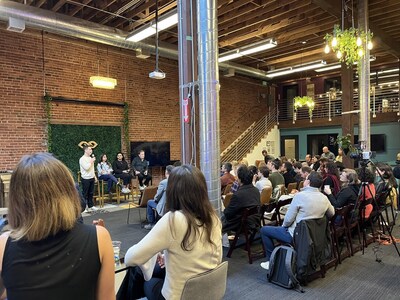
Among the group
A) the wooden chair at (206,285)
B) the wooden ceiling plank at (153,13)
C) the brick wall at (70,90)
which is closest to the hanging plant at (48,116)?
the brick wall at (70,90)

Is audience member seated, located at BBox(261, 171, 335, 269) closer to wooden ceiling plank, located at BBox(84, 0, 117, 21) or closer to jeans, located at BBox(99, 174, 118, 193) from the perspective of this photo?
jeans, located at BBox(99, 174, 118, 193)

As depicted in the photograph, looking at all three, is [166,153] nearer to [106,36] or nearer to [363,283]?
[106,36]

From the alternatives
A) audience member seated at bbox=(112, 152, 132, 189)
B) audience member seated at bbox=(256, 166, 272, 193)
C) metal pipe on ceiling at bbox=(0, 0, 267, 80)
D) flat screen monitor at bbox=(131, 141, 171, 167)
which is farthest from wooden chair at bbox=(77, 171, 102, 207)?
audience member seated at bbox=(256, 166, 272, 193)

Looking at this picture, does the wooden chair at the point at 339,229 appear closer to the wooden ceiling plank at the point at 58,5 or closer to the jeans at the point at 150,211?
the jeans at the point at 150,211

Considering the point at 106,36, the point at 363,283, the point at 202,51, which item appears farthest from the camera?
the point at 106,36

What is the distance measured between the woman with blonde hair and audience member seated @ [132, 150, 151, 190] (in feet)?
24.2

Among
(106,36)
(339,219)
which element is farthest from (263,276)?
(106,36)

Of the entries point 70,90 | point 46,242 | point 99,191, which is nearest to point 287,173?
point 99,191

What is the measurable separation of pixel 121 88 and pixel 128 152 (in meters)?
1.95

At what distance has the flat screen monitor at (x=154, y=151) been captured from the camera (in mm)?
9312

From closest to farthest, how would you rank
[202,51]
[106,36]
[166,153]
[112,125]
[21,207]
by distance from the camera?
[21,207]
[202,51]
[106,36]
[112,125]
[166,153]

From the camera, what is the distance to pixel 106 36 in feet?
23.5

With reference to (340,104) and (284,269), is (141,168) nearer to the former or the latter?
(284,269)

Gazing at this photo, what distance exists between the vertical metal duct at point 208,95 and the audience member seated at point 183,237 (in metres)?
2.08
